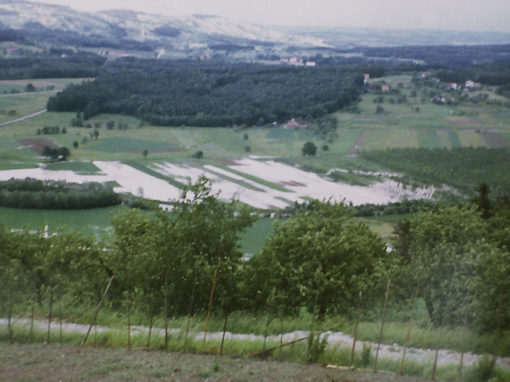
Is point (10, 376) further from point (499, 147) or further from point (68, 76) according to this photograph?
point (68, 76)

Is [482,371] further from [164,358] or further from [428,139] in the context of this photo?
[428,139]

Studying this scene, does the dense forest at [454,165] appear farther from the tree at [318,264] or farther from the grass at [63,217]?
the grass at [63,217]

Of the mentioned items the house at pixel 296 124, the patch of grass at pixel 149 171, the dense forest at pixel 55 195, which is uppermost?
the house at pixel 296 124

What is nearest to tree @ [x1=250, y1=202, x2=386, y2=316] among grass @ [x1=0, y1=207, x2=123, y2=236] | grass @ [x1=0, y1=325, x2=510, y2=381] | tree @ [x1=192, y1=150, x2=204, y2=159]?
grass @ [x1=0, y1=325, x2=510, y2=381]

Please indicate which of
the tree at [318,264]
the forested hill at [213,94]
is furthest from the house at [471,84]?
the tree at [318,264]

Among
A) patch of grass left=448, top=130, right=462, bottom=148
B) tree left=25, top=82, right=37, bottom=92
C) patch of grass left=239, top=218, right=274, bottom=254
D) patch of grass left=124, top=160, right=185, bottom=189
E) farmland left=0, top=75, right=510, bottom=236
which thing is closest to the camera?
patch of grass left=239, top=218, right=274, bottom=254

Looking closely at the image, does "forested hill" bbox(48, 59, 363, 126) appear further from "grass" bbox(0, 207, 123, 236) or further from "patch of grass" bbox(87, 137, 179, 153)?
"grass" bbox(0, 207, 123, 236)

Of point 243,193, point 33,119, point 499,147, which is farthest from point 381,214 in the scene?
point 33,119
